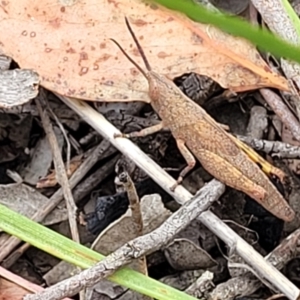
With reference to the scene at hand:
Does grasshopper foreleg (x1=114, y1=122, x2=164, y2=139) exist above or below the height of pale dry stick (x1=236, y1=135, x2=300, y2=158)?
below

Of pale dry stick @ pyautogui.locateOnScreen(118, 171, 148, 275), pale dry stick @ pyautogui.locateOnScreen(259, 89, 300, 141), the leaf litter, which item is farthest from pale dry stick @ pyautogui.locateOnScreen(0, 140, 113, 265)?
pale dry stick @ pyautogui.locateOnScreen(259, 89, 300, 141)

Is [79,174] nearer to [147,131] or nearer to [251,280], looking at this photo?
[147,131]

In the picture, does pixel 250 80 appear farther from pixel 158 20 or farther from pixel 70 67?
pixel 70 67

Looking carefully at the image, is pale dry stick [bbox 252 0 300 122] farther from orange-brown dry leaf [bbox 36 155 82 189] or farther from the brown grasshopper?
orange-brown dry leaf [bbox 36 155 82 189]

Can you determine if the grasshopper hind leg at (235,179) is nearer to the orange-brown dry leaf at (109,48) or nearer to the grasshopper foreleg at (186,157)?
the grasshopper foreleg at (186,157)

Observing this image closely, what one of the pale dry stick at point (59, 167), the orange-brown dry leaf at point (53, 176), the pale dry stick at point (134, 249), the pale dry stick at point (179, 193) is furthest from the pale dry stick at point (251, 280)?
the orange-brown dry leaf at point (53, 176)

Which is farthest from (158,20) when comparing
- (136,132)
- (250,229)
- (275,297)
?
(275,297)
